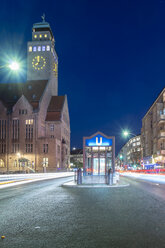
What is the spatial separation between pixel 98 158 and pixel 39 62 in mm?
81748

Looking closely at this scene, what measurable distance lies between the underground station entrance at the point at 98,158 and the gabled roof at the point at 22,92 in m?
63.1

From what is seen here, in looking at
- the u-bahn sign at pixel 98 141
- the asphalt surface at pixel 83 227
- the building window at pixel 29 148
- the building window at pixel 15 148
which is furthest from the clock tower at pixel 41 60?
the asphalt surface at pixel 83 227

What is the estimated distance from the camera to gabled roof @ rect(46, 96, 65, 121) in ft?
297

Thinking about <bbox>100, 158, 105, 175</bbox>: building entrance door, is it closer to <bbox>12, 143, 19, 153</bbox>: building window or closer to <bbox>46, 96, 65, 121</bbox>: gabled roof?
<bbox>12, 143, 19, 153</bbox>: building window

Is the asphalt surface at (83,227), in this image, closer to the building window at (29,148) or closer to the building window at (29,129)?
the building window at (29,148)

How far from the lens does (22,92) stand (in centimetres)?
9112

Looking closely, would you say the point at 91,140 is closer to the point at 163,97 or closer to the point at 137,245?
the point at 137,245

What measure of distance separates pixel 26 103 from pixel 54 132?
1345 centimetres

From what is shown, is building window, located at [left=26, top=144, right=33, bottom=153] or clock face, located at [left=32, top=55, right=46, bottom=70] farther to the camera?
clock face, located at [left=32, top=55, right=46, bottom=70]

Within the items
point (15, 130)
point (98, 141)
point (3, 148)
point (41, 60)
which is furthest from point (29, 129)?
point (98, 141)

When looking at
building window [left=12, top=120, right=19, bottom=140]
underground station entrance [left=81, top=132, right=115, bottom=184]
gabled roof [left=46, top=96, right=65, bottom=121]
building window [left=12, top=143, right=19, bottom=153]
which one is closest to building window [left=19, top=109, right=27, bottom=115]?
building window [left=12, top=120, right=19, bottom=140]

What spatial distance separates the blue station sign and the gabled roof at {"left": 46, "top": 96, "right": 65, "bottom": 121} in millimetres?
68945

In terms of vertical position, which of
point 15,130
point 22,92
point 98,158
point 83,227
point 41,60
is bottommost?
point 83,227

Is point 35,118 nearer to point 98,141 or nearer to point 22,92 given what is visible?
point 22,92
